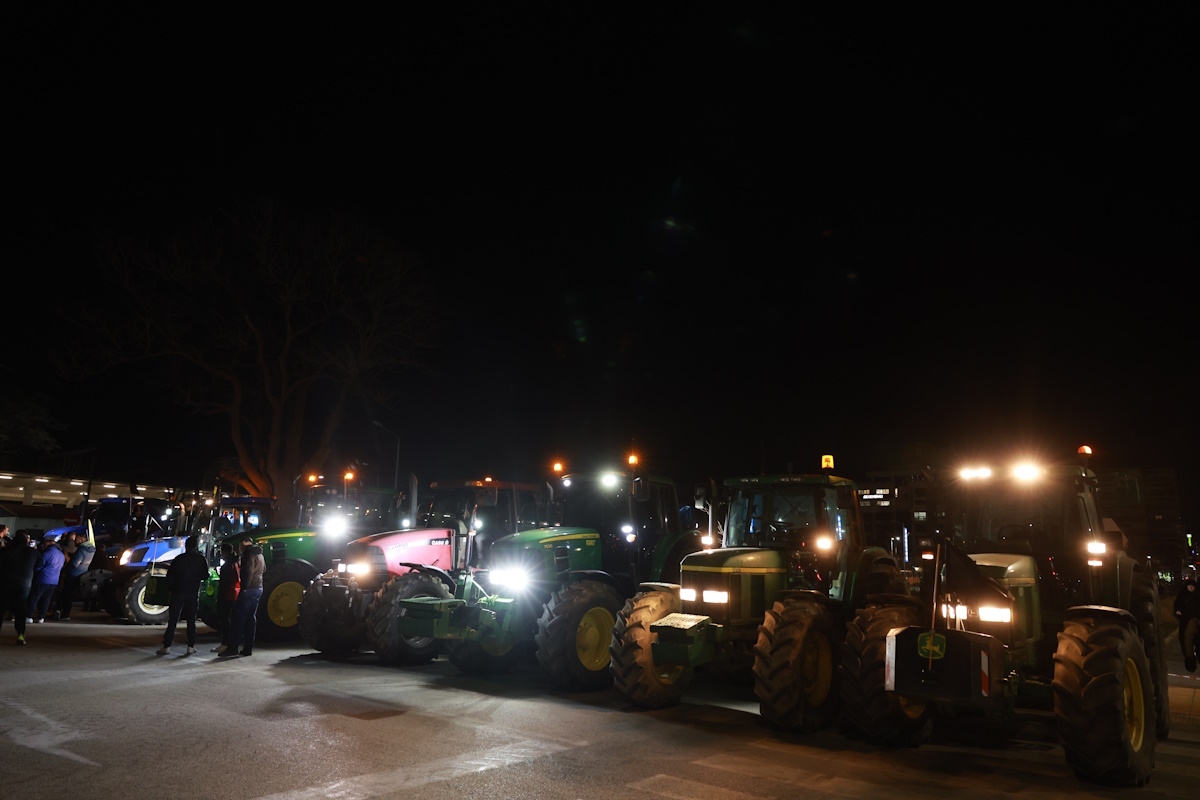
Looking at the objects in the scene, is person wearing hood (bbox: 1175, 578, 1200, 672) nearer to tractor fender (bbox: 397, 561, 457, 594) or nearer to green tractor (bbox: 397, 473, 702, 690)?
green tractor (bbox: 397, 473, 702, 690)

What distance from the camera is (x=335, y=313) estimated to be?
104ft

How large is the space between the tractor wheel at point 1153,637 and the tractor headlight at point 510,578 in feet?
24.5

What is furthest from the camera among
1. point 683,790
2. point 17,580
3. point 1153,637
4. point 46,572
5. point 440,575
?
point 46,572

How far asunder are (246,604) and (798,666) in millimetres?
8958

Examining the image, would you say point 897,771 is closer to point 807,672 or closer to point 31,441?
point 807,672

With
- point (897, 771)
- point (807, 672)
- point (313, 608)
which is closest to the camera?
point (897, 771)

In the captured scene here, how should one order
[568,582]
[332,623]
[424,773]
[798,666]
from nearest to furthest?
[424,773] → [798,666] → [568,582] → [332,623]

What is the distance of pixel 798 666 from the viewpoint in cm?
830

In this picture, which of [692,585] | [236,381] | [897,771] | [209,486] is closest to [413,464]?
[236,381]

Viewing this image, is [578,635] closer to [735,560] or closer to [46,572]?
[735,560]

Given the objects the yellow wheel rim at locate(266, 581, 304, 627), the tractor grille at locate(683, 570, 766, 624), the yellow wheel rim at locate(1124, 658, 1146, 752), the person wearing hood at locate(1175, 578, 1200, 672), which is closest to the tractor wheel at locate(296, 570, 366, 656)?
the yellow wheel rim at locate(266, 581, 304, 627)

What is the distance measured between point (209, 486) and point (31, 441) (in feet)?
61.5

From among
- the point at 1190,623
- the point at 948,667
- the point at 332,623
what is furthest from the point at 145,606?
the point at 1190,623

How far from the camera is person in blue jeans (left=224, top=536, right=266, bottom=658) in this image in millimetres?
13078
